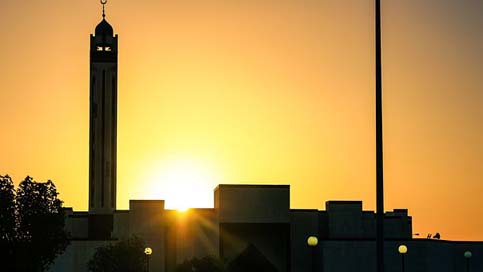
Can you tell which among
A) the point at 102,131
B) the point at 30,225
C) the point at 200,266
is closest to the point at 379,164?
the point at 200,266

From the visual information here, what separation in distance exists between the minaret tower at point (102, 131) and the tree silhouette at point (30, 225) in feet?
99.9

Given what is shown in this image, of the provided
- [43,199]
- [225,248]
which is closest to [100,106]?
[225,248]

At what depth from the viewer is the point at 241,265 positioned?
75000 mm

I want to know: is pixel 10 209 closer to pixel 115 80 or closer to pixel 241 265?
pixel 241 265

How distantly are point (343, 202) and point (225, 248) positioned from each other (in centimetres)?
1219

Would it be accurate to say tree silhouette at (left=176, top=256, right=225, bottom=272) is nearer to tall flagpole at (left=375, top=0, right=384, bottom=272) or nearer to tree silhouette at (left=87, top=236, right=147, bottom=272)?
tree silhouette at (left=87, top=236, right=147, bottom=272)

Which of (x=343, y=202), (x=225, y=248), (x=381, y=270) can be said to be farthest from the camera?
(x=343, y=202)

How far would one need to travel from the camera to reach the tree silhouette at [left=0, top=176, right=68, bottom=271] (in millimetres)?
72000

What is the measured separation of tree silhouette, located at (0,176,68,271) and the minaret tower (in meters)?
30.5

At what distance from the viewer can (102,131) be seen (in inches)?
4163

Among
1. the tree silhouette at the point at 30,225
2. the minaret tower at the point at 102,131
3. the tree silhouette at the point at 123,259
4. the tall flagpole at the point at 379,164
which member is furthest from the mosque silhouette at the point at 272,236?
the tall flagpole at the point at 379,164

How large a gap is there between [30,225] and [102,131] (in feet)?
111

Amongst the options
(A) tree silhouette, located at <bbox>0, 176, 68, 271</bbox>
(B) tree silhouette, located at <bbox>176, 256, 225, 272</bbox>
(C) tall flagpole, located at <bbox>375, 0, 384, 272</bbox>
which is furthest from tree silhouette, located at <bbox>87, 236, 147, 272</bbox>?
(C) tall flagpole, located at <bbox>375, 0, 384, 272</bbox>

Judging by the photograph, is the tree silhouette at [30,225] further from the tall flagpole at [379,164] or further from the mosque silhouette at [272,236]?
the tall flagpole at [379,164]
